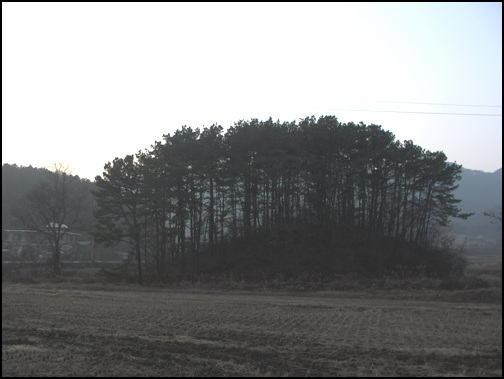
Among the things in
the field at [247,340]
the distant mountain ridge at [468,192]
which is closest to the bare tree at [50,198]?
the distant mountain ridge at [468,192]

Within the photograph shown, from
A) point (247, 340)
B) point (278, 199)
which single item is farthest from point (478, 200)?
point (247, 340)

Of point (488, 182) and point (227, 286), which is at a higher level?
point (488, 182)

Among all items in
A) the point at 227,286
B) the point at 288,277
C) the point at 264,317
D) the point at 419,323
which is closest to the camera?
the point at 419,323

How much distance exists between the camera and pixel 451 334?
1302 cm

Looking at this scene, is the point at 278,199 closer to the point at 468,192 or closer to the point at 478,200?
the point at 478,200

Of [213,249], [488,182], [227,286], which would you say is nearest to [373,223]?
[488,182]

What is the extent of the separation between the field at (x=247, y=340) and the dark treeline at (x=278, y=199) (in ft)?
54.6

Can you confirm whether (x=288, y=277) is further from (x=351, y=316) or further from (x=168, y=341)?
(x=168, y=341)

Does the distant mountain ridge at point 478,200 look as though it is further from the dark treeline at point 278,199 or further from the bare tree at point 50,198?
the bare tree at point 50,198

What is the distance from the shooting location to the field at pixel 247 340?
9.18m

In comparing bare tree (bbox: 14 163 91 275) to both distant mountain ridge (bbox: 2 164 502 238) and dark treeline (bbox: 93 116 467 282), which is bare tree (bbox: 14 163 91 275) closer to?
distant mountain ridge (bbox: 2 164 502 238)

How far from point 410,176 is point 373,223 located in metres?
6.26

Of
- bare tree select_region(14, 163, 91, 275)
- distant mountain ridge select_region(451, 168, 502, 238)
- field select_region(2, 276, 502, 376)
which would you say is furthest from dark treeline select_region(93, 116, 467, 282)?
field select_region(2, 276, 502, 376)

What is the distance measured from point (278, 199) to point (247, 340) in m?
32.8
